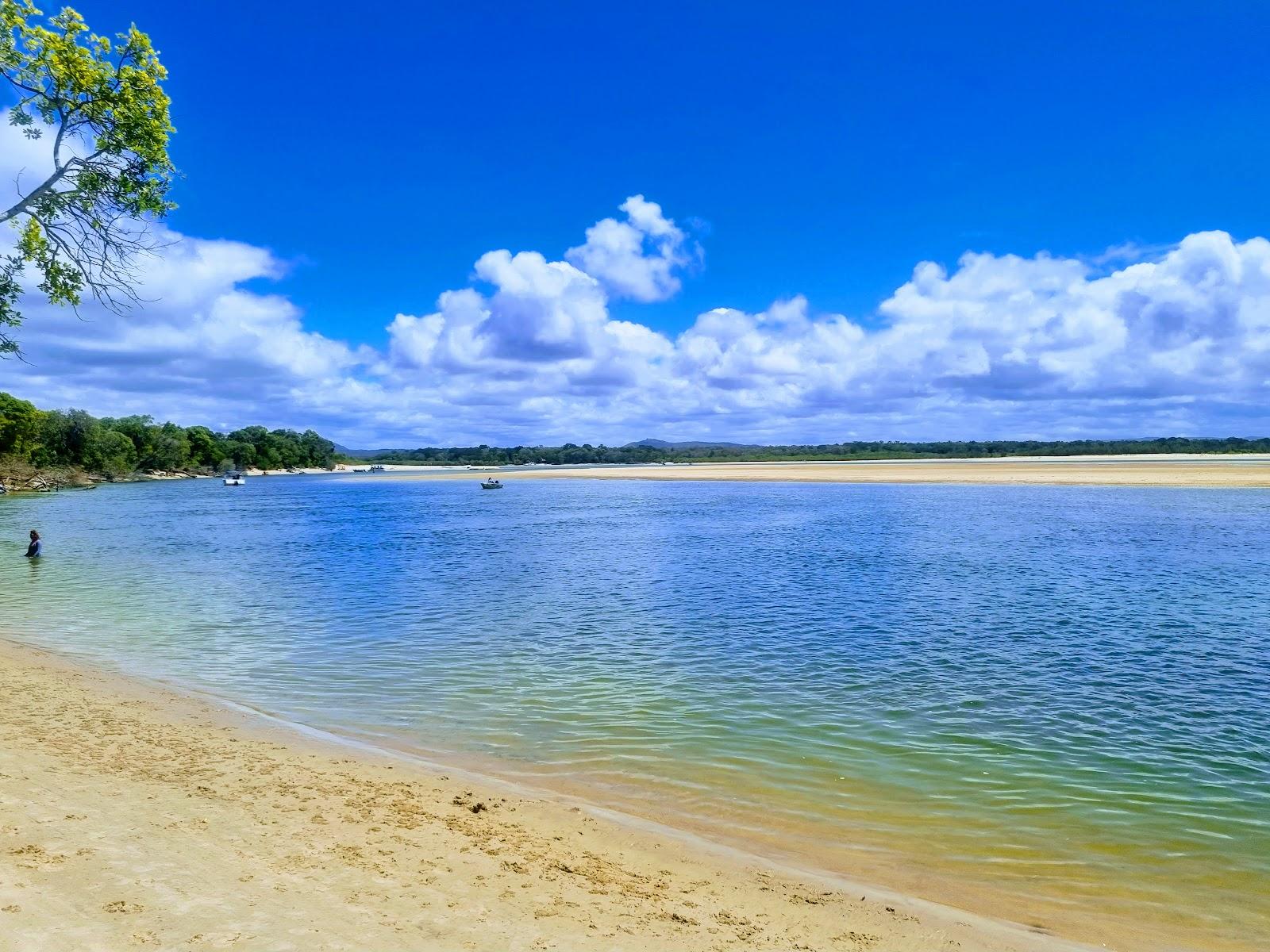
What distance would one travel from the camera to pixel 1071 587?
78.8ft

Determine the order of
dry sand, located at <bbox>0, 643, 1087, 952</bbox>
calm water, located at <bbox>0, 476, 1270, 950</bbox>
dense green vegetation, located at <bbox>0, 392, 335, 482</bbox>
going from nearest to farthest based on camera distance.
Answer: dry sand, located at <bbox>0, 643, 1087, 952</bbox> → calm water, located at <bbox>0, 476, 1270, 950</bbox> → dense green vegetation, located at <bbox>0, 392, 335, 482</bbox>

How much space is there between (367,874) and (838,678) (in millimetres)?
10218

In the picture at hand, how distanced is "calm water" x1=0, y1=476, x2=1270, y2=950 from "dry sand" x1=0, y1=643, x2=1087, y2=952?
1.10 meters

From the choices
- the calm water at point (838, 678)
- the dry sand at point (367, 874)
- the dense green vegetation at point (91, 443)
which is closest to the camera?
the dry sand at point (367, 874)

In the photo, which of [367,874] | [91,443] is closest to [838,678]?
[367,874]

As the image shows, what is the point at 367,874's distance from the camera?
6793 millimetres

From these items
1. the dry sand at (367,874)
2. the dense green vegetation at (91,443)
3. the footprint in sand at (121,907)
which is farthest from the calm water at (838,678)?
the dense green vegetation at (91,443)

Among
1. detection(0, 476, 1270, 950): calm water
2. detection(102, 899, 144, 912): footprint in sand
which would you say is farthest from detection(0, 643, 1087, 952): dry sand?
detection(0, 476, 1270, 950): calm water

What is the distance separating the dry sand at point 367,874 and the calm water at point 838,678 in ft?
3.59

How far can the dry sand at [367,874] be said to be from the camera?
18.9ft

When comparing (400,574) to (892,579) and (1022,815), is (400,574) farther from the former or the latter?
(1022,815)

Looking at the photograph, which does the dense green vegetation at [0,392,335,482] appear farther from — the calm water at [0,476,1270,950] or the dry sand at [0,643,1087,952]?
the dry sand at [0,643,1087,952]

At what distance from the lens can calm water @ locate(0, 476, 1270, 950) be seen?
844 cm

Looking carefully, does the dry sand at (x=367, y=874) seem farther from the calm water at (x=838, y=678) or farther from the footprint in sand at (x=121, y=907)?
the calm water at (x=838, y=678)
